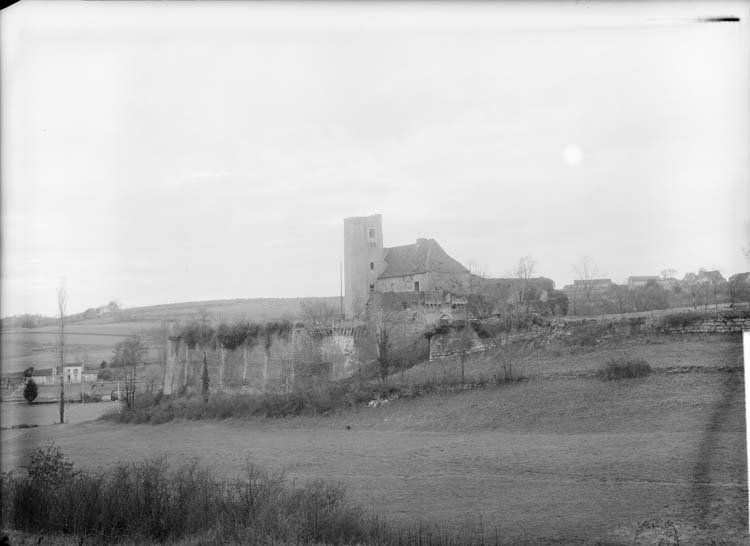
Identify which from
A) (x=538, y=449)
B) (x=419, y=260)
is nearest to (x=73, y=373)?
(x=538, y=449)

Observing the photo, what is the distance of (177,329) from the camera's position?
21047 millimetres

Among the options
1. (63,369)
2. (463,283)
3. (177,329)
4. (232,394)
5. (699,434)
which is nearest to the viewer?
(699,434)


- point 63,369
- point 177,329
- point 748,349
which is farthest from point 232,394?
point 748,349

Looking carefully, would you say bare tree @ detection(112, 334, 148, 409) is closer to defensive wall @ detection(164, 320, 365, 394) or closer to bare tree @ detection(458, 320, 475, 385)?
defensive wall @ detection(164, 320, 365, 394)

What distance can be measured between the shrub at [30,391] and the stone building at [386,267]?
12768mm

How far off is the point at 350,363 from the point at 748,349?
13.0m

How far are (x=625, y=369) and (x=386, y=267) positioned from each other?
15423mm

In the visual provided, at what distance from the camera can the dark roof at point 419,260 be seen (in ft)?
83.6

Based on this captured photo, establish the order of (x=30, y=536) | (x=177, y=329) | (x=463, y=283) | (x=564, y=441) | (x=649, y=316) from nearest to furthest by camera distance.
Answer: (x=30, y=536), (x=564, y=441), (x=649, y=316), (x=177, y=329), (x=463, y=283)

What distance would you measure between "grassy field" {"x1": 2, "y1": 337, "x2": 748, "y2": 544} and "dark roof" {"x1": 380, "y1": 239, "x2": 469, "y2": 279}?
10129mm

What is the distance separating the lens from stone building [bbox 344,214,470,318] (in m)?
24.4

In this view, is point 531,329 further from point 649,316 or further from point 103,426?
point 103,426

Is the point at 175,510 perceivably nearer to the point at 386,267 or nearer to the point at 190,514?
the point at 190,514

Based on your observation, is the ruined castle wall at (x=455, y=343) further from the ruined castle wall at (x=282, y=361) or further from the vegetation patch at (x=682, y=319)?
the vegetation patch at (x=682, y=319)
